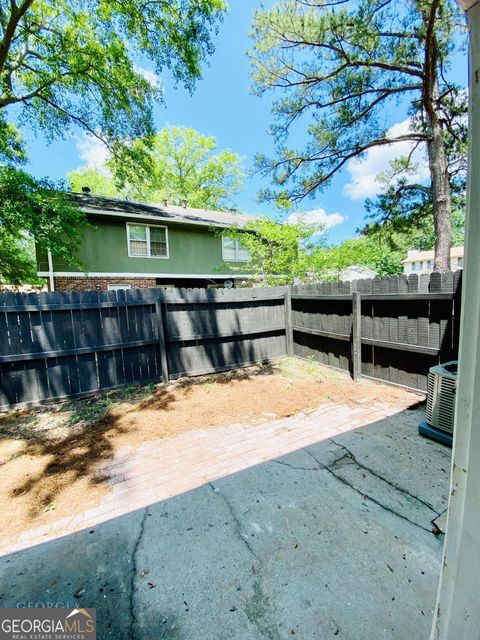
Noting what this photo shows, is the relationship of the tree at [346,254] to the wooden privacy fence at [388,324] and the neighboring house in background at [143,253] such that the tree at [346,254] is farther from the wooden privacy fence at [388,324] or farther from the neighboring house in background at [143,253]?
the neighboring house in background at [143,253]

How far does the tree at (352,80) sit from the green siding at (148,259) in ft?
13.8

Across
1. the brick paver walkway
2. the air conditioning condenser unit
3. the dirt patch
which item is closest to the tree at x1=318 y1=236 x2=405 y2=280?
the dirt patch

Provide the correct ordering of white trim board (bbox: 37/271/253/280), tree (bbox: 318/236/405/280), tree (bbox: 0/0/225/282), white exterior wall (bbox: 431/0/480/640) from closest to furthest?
white exterior wall (bbox: 431/0/480/640), tree (bbox: 0/0/225/282), tree (bbox: 318/236/405/280), white trim board (bbox: 37/271/253/280)

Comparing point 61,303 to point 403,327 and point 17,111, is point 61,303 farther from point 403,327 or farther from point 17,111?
point 17,111

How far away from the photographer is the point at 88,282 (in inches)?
384

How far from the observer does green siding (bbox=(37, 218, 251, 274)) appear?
32.1 ft

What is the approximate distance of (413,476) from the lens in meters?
2.24

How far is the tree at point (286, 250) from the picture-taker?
772 cm

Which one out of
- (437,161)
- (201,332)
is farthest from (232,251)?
(201,332)

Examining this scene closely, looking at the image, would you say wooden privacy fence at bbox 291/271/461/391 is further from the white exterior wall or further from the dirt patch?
the white exterior wall

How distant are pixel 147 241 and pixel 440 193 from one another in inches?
372

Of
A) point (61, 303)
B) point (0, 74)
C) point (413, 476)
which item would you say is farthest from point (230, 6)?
point (413, 476)

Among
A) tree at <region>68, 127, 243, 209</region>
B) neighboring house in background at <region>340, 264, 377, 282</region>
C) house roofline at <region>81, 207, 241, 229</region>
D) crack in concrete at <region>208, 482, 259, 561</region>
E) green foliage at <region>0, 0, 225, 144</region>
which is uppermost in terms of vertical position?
tree at <region>68, 127, 243, 209</region>

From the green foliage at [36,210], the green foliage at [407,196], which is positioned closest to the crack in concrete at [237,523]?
the green foliage at [36,210]
